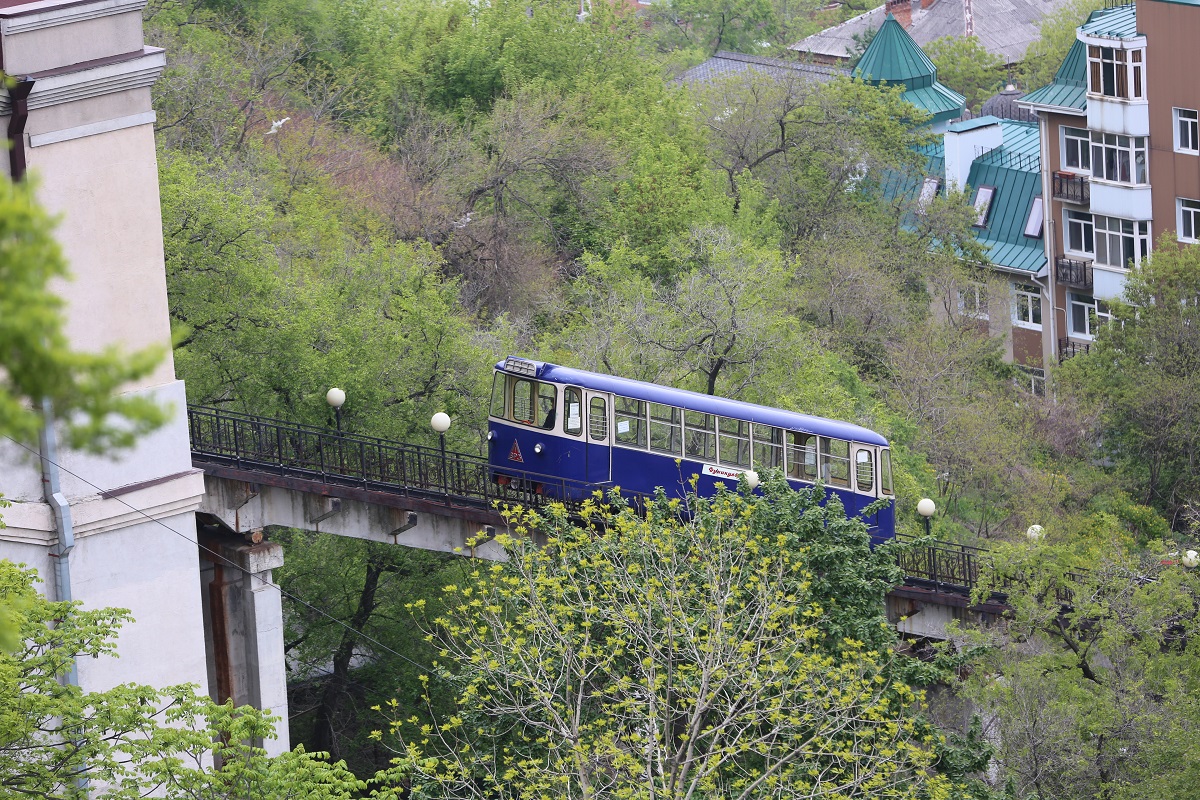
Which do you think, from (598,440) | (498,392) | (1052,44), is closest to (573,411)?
(598,440)

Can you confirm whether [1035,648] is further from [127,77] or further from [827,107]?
[827,107]

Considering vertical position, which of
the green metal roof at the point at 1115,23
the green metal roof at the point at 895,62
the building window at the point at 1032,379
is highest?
the green metal roof at the point at 895,62

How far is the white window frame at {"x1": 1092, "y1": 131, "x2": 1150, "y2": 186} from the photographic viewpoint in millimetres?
56469

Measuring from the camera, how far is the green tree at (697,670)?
2077 cm

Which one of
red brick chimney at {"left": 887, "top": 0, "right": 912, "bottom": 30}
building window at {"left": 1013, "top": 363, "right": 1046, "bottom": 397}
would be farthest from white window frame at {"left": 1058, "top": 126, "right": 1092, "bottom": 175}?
red brick chimney at {"left": 887, "top": 0, "right": 912, "bottom": 30}

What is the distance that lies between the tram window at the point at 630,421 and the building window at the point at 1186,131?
1197 inches

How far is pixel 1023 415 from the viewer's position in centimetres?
4931

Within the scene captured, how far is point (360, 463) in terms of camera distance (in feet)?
103

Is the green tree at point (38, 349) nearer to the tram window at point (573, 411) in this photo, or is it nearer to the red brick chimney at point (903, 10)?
the tram window at point (573, 411)

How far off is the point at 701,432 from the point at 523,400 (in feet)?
10.8

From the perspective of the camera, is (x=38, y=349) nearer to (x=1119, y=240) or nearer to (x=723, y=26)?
(x=1119, y=240)

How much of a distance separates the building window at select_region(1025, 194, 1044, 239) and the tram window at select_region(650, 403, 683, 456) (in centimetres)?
3493

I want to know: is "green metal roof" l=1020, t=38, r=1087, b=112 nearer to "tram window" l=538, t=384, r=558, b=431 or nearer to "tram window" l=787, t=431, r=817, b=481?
"tram window" l=787, t=431, r=817, b=481

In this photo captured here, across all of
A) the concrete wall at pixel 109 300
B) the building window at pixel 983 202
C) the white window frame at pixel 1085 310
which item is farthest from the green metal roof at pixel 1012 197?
the concrete wall at pixel 109 300
